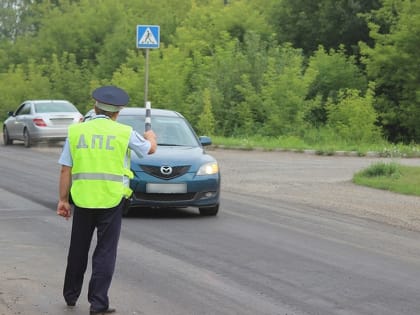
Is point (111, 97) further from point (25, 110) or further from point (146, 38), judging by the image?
point (25, 110)

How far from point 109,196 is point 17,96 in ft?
165

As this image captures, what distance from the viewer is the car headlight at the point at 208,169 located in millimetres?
13438

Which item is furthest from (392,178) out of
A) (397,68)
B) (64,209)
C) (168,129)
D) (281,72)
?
(397,68)

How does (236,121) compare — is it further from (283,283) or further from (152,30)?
(283,283)

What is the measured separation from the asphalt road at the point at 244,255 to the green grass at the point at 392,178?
1.86 ft

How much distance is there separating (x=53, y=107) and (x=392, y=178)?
15388 millimetres

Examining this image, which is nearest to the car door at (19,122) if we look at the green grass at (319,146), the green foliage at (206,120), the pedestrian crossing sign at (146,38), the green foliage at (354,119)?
the green grass at (319,146)

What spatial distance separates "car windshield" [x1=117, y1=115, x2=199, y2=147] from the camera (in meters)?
14.4

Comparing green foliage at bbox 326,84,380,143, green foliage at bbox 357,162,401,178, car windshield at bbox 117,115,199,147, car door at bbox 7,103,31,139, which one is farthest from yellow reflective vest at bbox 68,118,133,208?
green foliage at bbox 326,84,380,143

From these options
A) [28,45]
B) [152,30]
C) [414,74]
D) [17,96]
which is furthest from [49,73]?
Answer: [152,30]

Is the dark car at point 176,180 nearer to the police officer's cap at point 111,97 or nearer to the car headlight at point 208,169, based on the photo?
the car headlight at point 208,169

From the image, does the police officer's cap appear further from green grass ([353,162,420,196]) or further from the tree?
the tree

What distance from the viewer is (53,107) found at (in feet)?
104

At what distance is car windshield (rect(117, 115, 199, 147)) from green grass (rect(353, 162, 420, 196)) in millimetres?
4777
